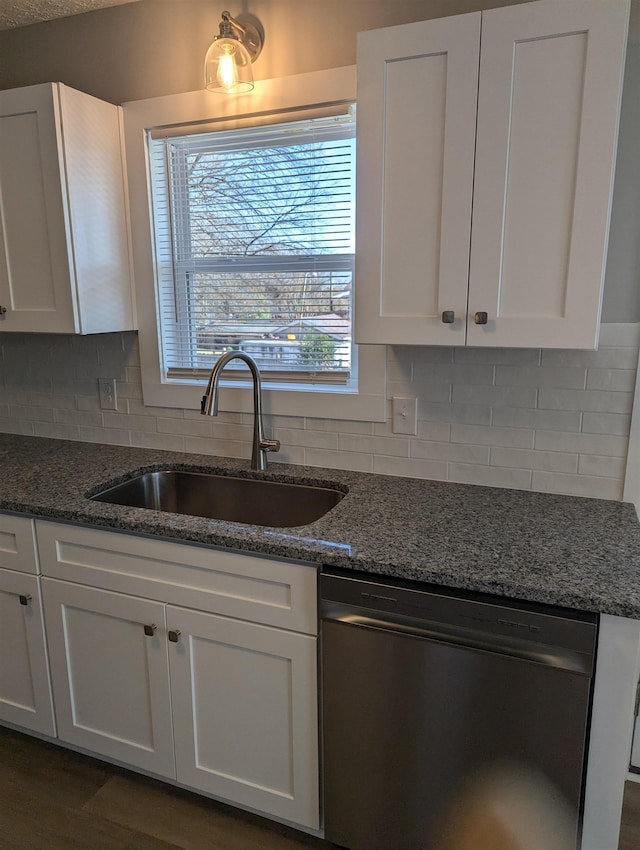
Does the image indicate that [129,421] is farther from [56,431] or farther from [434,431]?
[434,431]

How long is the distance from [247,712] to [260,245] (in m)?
1.51

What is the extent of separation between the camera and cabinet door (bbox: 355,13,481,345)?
1423mm

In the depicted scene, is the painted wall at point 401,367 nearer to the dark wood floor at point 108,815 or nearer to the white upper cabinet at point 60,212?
the white upper cabinet at point 60,212

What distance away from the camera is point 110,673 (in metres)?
1.77

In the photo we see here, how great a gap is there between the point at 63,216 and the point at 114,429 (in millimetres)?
871

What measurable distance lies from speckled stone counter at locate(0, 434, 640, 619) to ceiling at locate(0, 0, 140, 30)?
1.64 metres

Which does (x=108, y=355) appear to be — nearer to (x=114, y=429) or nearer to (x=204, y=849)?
(x=114, y=429)

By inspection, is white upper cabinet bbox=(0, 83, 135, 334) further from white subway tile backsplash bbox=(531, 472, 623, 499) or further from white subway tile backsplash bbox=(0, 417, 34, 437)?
white subway tile backsplash bbox=(531, 472, 623, 499)

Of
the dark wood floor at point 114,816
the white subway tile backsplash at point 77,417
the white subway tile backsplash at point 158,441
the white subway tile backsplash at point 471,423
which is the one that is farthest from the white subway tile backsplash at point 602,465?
the white subway tile backsplash at point 77,417

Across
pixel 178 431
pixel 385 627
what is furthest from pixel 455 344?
pixel 178 431

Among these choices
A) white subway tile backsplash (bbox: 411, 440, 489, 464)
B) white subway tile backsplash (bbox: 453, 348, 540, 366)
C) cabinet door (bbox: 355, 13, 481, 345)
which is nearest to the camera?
cabinet door (bbox: 355, 13, 481, 345)

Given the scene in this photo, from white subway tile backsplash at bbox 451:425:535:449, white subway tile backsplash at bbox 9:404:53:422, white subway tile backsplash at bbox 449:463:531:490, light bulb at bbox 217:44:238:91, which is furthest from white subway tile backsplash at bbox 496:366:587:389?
white subway tile backsplash at bbox 9:404:53:422

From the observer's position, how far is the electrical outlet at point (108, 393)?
2.40 metres

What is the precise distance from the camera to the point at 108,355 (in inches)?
93.8
